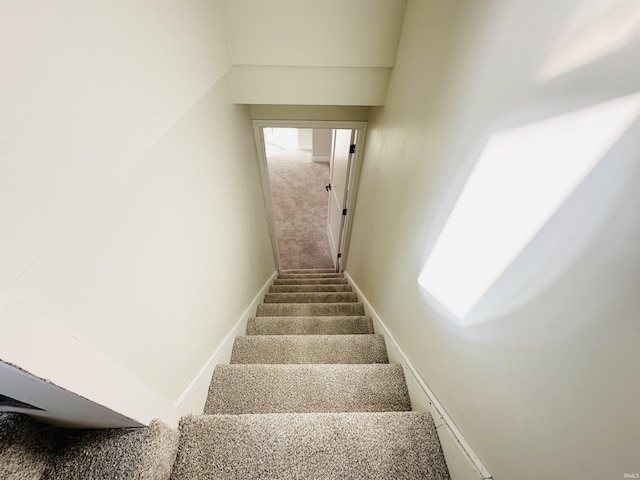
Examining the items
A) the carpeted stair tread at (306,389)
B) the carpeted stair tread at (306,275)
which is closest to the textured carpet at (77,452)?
the carpeted stair tread at (306,389)

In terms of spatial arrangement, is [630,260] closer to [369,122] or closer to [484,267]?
[484,267]

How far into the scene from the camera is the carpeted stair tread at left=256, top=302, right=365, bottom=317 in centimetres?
207

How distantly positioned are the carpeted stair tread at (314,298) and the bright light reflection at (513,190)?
1683 mm

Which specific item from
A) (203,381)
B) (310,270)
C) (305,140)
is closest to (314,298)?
(310,270)

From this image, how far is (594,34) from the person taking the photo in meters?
0.39

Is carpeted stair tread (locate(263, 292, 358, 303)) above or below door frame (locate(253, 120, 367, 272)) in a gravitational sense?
below

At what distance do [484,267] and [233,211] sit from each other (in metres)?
1.36

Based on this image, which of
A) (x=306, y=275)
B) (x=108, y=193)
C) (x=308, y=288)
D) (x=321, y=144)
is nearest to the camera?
(x=108, y=193)

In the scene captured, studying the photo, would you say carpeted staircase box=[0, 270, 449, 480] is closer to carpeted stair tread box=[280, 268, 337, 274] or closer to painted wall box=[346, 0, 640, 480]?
painted wall box=[346, 0, 640, 480]

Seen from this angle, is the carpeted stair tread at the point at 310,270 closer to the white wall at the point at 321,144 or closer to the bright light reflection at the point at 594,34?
the bright light reflection at the point at 594,34

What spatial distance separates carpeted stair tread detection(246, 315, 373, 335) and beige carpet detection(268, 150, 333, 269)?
2173 mm

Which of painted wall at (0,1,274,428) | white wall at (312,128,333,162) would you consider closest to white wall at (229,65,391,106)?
painted wall at (0,1,274,428)

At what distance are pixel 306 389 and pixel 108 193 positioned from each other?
41.0 inches

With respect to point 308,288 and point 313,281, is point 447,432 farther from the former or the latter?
point 313,281
